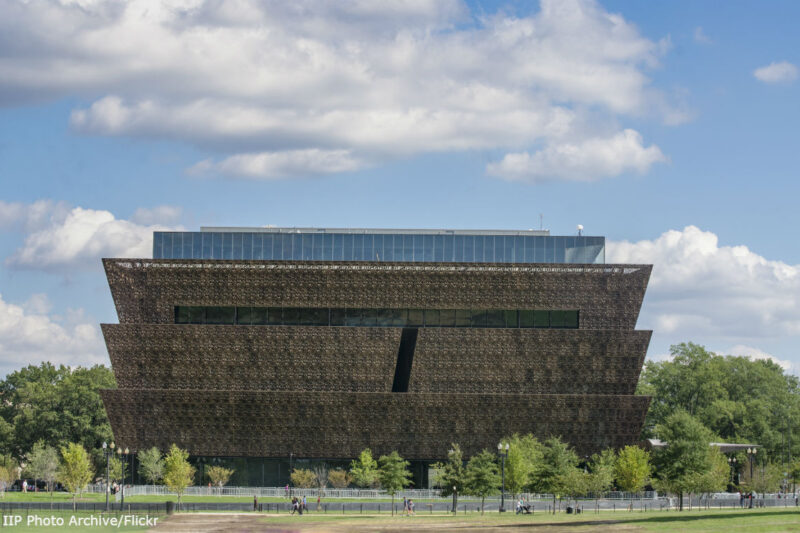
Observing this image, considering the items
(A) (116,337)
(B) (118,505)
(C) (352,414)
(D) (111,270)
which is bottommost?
(B) (118,505)

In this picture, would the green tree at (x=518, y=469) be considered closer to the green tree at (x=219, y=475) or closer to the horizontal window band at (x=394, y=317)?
the horizontal window band at (x=394, y=317)

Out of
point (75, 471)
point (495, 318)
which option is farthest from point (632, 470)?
point (75, 471)

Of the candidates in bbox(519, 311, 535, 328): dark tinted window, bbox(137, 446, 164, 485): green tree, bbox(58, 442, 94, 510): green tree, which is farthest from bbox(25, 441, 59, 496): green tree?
bbox(519, 311, 535, 328): dark tinted window

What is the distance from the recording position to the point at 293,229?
11375cm

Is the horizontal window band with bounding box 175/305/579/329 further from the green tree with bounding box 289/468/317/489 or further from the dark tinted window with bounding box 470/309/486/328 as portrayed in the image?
the green tree with bounding box 289/468/317/489

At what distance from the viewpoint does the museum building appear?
347 feet

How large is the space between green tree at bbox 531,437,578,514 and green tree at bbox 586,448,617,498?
6.47 ft

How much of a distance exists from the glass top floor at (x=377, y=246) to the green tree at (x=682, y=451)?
71.3 ft

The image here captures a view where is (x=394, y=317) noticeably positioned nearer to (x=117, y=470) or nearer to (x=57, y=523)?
(x=117, y=470)

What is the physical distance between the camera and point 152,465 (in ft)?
342

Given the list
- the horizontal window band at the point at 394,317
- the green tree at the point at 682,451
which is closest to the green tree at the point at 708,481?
the green tree at the point at 682,451

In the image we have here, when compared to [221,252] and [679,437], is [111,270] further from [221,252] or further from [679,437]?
[679,437]

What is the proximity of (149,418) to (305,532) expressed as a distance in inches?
2025

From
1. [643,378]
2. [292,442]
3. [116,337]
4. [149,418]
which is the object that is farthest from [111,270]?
[643,378]
